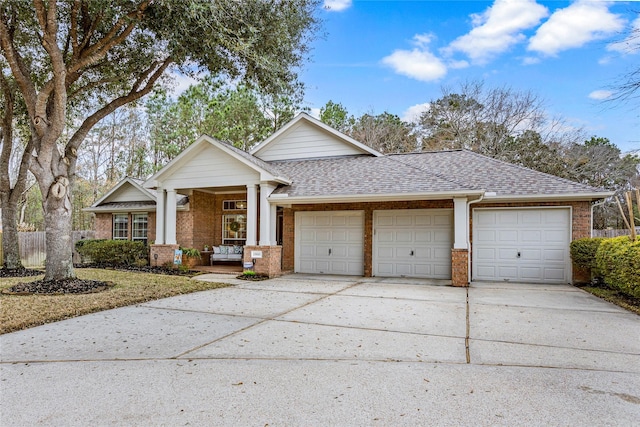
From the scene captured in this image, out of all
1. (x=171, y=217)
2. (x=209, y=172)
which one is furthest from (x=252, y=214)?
(x=171, y=217)

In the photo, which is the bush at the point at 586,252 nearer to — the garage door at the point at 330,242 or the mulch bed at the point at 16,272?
the garage door at the point at 330,242

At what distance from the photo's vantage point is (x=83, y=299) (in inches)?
306

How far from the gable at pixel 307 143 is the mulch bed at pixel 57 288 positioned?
26.2 ft

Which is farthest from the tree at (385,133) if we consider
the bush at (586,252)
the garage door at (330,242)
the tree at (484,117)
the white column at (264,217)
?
the bush at (586,252)

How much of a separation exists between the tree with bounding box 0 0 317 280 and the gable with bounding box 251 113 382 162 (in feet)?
10.5

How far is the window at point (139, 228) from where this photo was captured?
16422 mm

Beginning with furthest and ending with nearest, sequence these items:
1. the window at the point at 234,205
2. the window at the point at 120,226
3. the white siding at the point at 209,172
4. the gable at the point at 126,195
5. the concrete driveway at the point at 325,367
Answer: the window at the point at 120,226
the gable at the point at 126,195
the window at the point at 234,205
the white siding at the point at 209,172
the concrete driveway at the point at 325,367

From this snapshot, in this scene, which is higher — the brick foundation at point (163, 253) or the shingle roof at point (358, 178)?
the shingle roof at point (358, 178)

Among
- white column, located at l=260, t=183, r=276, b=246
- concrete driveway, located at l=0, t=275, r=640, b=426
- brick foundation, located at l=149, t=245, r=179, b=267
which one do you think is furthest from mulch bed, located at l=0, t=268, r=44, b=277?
concrete driveway, located at l=0, t=275, r=640, b=426

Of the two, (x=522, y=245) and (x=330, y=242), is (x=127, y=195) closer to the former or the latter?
(x=330, y=242)

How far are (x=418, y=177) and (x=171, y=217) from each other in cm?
822

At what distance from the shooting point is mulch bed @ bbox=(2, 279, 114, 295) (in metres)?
8.44

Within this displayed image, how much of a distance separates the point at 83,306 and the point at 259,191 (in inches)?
259

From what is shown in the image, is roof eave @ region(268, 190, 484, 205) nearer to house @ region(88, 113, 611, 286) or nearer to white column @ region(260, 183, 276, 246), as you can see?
house @ region(88, 113, 611, 286)
